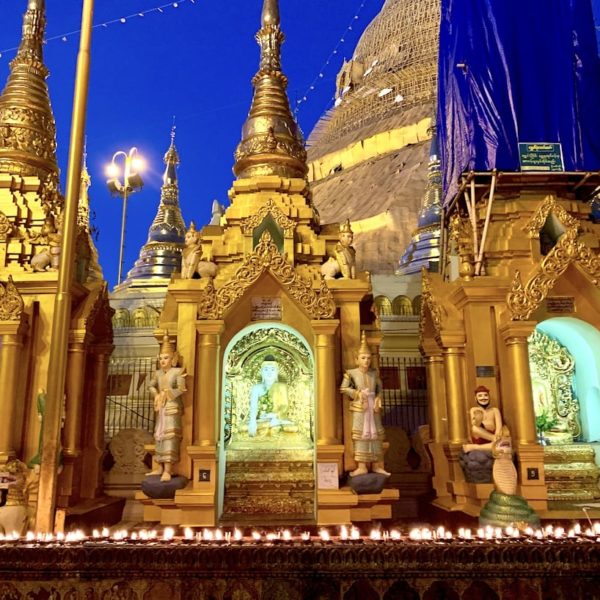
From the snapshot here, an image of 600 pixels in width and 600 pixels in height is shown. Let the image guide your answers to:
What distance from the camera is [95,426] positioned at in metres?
11.3

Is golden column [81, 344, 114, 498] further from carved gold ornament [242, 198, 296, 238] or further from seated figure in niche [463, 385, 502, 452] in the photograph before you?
seated figure in niche [463, 385, 502, 452]

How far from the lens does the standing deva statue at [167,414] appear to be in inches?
367

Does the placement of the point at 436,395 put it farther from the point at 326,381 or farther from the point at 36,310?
the point at 36,310

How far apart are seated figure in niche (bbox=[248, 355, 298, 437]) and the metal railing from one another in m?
3.53

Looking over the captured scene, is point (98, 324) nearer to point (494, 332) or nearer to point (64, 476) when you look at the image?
point (64, 476)

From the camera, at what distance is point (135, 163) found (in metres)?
27.4

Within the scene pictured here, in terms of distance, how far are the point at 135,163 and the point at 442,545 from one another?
84.7 ft

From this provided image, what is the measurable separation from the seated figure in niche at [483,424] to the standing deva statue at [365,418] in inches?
53.6

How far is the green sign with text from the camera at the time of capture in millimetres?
11359

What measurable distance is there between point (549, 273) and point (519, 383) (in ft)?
6.07

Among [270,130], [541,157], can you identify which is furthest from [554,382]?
[270,130]

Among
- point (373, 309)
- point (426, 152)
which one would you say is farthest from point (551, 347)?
point (426, 152)

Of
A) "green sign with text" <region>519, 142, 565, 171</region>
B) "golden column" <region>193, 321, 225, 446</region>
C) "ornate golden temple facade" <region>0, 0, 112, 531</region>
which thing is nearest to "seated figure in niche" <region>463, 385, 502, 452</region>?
"golden column" <region>193, 321, 225, 446</region>

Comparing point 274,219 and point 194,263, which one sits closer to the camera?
point 194,263
